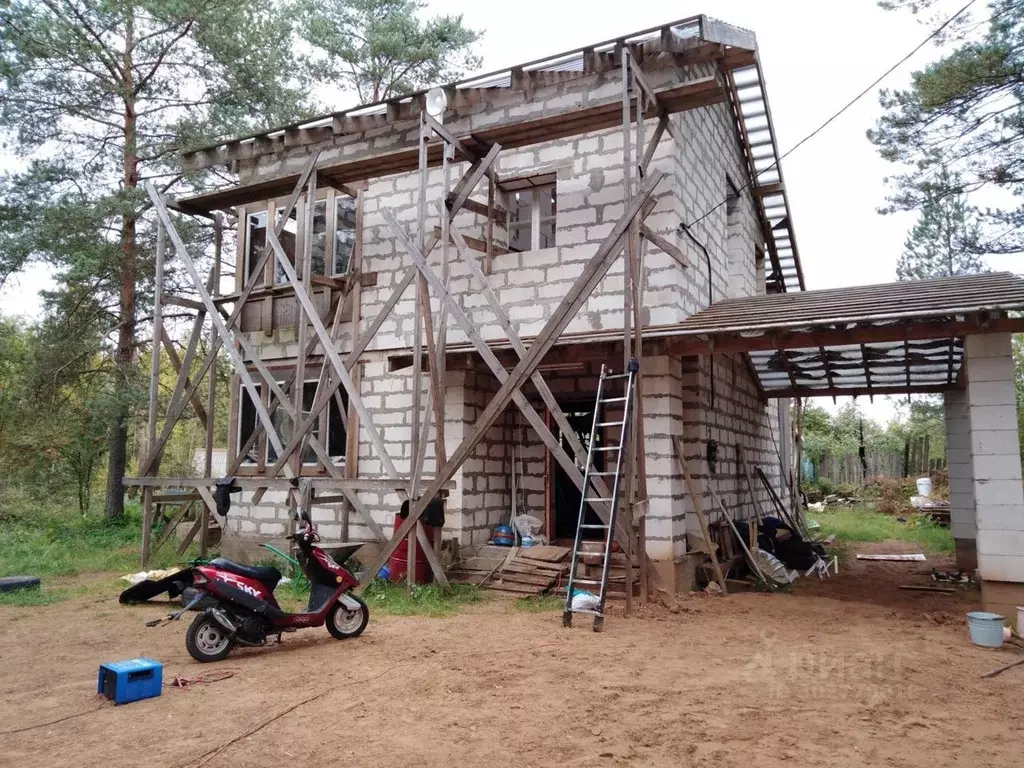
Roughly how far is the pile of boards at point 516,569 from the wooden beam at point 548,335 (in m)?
1.42

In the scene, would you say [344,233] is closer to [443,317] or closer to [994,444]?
[443,317]

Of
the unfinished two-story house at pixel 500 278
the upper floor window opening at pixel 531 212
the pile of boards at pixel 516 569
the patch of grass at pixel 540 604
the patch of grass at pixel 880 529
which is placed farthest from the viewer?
the patch of grass at pixel 880 529

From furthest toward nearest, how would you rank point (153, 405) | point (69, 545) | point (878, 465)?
point (878, 465) < point (69, 545) < point (153, 405)

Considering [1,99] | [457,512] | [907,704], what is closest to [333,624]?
[457,512]

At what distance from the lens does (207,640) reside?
18.3 feet

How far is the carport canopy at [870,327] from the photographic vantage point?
659 cm

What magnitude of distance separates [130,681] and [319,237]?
24.2 feet

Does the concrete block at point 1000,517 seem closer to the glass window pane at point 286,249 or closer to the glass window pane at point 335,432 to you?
the glass window pane at point 335,432

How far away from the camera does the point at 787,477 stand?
14805 millimetres

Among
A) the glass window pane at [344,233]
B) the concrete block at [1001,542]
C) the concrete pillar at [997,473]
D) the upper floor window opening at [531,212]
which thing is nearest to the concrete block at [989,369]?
the concrete pillar at [997,473]

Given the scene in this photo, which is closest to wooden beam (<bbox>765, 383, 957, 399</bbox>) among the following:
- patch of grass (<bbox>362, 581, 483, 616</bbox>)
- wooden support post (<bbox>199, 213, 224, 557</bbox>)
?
patch of grass (<bbox>362, 581, 483, 616</bbox>)

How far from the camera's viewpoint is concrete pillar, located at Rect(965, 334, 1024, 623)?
257 inches

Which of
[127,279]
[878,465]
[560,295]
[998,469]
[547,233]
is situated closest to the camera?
[998,469]

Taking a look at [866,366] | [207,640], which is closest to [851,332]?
[866,366]
